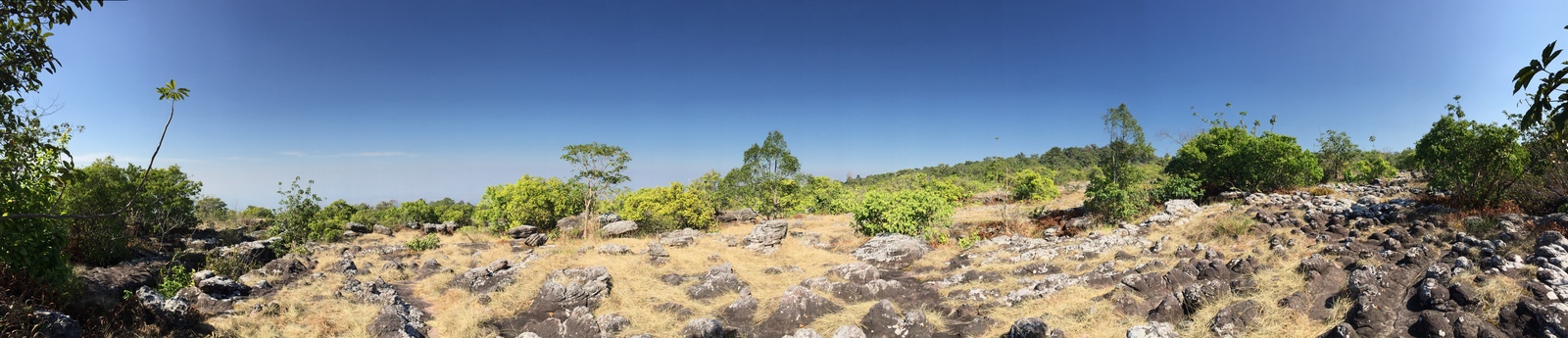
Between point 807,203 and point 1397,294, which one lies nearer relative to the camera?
point 1397,294

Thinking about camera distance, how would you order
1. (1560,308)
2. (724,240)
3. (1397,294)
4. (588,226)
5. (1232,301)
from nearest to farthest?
(1560,308) → (1397,294) → (1232,301) → (724,240) → (588,226)

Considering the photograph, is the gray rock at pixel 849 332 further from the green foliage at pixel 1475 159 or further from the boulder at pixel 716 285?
the green foliage at pixel 1475 159

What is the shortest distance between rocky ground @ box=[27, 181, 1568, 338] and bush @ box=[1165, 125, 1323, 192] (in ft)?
13.1

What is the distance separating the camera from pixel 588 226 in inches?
962

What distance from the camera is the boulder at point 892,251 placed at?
1457cm

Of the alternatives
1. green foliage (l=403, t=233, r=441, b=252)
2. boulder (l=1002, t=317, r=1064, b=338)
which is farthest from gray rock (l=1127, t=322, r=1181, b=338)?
green foliage (l=403, t=233, r=441, b=252)

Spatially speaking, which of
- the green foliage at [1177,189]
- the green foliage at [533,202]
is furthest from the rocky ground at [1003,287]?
the green foliage at [533,202]

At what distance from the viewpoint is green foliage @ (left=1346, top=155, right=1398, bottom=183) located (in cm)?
3256

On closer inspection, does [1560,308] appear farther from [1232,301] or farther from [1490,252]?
[1490,252]

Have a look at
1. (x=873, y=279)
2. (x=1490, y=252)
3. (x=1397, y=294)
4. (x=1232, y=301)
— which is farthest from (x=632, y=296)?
(x=1490, y=252)

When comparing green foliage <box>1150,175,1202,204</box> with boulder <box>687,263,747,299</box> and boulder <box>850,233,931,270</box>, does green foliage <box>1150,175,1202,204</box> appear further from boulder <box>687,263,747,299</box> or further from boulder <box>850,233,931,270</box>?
boulder <box>687,263,747,299</box>

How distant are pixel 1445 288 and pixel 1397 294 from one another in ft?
2.58

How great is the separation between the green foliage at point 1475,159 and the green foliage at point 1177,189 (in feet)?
20.0

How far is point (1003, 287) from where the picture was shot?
10.7m
